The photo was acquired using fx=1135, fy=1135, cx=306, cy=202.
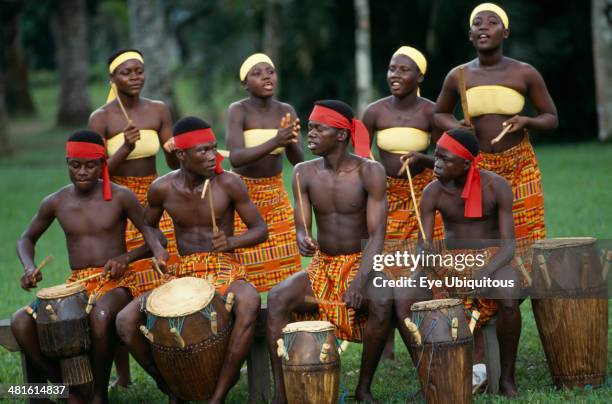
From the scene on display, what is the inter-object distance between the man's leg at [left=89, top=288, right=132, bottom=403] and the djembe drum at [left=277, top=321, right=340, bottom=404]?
4.08 ft

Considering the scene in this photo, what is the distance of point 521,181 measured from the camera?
783cm

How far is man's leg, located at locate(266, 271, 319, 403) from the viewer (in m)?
6.70

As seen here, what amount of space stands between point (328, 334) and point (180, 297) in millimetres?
931

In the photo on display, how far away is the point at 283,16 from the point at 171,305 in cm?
1646

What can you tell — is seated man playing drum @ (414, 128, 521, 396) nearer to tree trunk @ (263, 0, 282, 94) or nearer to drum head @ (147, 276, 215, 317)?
drum head @ (147, 276, 215, 317)

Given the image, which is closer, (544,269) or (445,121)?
(544,269)

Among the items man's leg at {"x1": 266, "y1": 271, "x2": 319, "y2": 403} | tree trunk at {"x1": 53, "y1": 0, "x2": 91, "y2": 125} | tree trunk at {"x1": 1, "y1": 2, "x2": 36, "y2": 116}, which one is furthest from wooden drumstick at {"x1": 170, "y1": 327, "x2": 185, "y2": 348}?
tree trunk at {"x1": 1, "y1": 2, "x2": 36, "y2": 116}

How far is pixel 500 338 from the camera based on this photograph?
6895 mm

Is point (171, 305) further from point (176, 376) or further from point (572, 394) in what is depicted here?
point (572, 394)

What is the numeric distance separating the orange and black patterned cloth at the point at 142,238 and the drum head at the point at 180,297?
108cm

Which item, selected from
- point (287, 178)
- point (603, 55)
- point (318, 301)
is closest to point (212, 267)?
point (318, 301)

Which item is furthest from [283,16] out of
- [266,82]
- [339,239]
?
[339,239]

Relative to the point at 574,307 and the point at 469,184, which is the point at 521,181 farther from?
the point at 574,307

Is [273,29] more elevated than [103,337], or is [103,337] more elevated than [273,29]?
[273,29]
